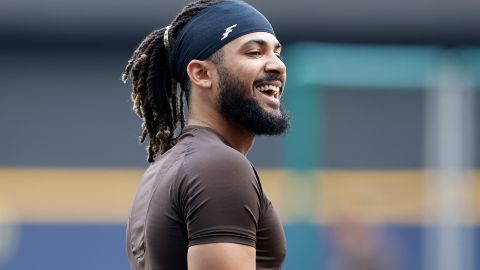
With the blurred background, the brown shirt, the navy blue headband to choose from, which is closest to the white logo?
the navy blue headband

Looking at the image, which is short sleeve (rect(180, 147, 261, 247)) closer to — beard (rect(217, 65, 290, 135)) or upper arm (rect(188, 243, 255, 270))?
upper arm (rect(188, 243, 255, 270))

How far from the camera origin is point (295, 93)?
235 inches

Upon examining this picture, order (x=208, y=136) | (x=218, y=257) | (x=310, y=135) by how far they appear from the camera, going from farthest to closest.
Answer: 1. (x=310, y=135)
2. (x=208, y=136)
3. (x=218, y=257)

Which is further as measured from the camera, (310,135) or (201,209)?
(310,135)

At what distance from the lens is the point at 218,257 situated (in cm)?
217

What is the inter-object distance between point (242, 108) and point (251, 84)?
0.06 m

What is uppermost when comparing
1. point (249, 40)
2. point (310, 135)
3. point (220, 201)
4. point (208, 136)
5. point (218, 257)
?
point (310, 135)

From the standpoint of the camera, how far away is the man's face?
2.46m

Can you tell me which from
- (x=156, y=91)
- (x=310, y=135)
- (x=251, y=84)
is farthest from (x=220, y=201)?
(x=310, y=135)

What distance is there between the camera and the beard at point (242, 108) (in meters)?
2.45

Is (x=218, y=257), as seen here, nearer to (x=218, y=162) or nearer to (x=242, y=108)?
(x=218, y=162)

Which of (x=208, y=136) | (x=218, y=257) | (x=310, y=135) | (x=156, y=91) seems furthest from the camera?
(x=310, y=135)

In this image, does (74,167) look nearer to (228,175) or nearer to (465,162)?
(465,162)

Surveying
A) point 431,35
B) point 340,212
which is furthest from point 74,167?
point 340,212
